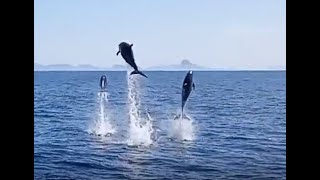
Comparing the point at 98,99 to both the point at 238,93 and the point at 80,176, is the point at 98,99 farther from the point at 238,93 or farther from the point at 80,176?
the point at 238,93

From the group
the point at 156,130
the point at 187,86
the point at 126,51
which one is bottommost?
the point at 156,130

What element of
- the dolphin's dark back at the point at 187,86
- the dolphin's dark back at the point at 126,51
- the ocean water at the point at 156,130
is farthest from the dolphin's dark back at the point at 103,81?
the dolphin's dark back at the point at 187,86

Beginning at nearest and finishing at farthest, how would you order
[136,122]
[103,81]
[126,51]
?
[126,51] < [103,81] < [136,122]

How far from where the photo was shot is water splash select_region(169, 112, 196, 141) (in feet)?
5.73

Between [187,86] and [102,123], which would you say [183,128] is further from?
[102,123]

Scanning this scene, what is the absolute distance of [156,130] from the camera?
6.08 feet

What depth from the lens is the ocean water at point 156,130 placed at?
1668 mm

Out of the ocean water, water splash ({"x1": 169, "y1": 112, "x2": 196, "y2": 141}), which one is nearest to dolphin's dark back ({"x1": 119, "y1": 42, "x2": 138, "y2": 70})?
the ocean water

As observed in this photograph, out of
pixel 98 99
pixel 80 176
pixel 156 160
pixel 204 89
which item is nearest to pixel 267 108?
pixel 204 89

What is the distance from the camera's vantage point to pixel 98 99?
1.80 meters

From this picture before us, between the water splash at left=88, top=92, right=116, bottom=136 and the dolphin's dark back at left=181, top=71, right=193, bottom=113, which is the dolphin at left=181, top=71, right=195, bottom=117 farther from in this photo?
the water splash at left=88, top=92, right=116, bottom=136

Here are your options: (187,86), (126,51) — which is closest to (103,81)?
(126,51)

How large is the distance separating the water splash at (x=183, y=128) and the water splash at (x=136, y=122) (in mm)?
101

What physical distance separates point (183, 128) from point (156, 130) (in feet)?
0.56
